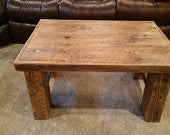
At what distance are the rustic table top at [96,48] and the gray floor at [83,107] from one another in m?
0.51

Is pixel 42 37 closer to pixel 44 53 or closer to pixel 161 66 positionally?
pixel 44 53

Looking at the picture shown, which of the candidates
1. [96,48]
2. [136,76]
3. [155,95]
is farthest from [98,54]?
[136,76]

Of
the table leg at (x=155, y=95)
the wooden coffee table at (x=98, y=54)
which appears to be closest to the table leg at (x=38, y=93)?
the wooden coffee table at (x=98, y=54)

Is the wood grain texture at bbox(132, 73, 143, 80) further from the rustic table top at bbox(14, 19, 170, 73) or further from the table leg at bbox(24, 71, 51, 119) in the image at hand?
the table leg at bbox(24, 71, 51, 119)

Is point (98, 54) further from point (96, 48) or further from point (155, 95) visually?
point (155, 95)

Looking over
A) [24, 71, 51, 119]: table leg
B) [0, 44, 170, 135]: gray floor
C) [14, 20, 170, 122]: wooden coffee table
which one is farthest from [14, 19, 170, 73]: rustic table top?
[0, 44, 170, 135]: gray floor

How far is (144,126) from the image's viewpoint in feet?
4.43

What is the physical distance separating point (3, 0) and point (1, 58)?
2.33 feet

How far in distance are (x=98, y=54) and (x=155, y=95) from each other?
1.69 feet

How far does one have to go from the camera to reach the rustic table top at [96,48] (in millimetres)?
1080

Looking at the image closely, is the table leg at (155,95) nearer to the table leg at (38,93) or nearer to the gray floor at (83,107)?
the gray floor at (83,107)

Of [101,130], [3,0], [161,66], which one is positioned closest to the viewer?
[161,66]

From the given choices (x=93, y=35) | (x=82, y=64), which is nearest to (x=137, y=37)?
(x=93, y=35)

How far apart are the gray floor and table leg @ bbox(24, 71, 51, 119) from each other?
0.26 feet
